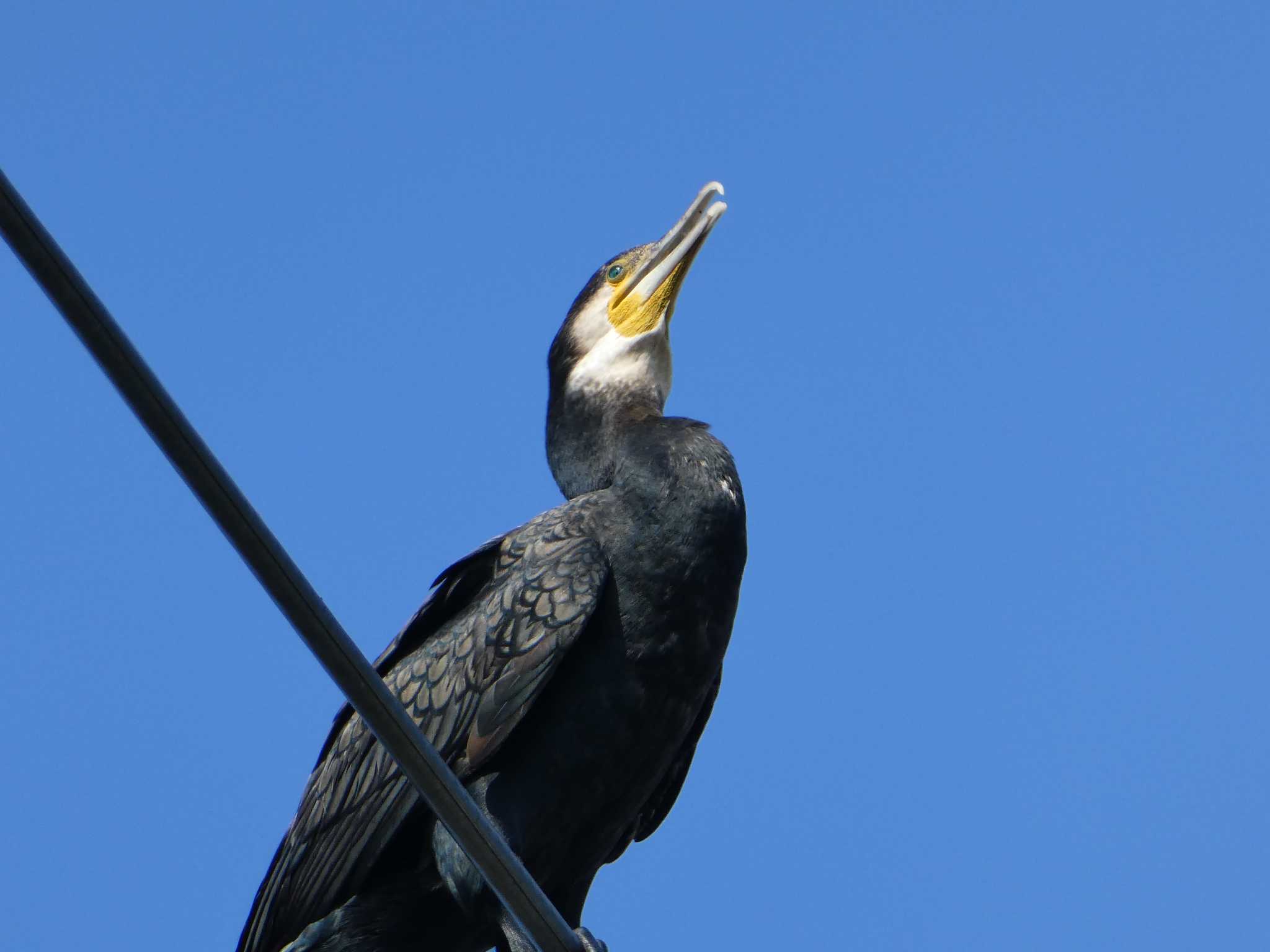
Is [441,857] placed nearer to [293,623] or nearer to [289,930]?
[289,930]

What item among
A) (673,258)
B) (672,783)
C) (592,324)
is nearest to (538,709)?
(672,783)

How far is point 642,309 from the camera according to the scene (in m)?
6.43

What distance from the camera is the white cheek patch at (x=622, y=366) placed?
6188mm

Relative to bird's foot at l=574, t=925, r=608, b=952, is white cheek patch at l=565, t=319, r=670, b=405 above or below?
above

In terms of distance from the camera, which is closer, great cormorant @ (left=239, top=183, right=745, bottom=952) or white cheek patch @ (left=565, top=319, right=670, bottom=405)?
great cormorant @ (left=239, top=183, right=745, bottom=952)

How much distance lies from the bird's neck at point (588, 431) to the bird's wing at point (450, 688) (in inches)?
14.9

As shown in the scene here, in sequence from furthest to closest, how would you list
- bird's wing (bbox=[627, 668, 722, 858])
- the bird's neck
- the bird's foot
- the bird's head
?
the bird's head → the bird's neck → bird's wing (bbox=[627, 668, 722, 858]) → the bird's foot

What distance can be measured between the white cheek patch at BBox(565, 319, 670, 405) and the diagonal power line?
295 cm

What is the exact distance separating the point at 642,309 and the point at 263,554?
12.8 ft

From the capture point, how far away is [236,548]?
2666 mm

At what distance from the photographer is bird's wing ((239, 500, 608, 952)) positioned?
4.95 meters

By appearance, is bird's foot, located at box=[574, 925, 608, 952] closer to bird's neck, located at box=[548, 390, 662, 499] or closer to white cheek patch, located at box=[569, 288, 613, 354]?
bird's neck, located at box=[548, 390, 662, 499]

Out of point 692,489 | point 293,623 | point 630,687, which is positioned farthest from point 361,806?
point 293,623

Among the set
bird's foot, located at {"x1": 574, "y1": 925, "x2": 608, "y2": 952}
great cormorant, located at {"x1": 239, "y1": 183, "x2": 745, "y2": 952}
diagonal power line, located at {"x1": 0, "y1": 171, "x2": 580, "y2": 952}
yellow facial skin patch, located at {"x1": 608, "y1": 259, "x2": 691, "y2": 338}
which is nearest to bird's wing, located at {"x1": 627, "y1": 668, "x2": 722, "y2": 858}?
great cormorant, located at {"x1": 239, "y1": 183, "x2": 745, "y2": 952}
